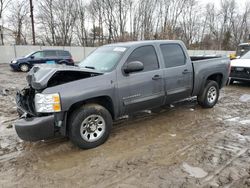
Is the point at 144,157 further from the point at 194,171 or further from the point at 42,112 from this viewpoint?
the point at 42,112

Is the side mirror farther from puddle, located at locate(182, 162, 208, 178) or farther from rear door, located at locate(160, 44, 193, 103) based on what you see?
puddle, located at locate(182, 162, 208, 178)

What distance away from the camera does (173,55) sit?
5.54 meters

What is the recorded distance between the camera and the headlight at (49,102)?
3668 mm

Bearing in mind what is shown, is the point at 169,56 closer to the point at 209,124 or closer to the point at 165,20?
the point at 209,124

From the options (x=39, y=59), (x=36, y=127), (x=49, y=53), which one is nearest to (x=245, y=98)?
(x=36, y=127)

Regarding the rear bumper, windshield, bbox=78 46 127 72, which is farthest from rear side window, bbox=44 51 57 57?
the rear bumper

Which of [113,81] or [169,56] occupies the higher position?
[169,56]

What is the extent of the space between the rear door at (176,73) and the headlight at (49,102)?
2.49m

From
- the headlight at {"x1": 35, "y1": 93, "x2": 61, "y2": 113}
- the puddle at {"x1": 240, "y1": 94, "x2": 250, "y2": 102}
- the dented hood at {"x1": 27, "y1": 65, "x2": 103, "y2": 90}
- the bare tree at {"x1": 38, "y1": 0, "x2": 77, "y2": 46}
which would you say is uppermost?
the bare tree at {"x1": 38, "y1": 0, "x2": 77, "y2": 46}

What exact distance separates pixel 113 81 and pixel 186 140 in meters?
1.78

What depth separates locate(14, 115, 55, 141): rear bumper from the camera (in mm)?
3607

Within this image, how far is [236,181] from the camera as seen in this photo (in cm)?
315

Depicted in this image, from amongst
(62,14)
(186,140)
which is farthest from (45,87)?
(62,14)

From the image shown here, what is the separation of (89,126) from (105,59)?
4.96 ft
